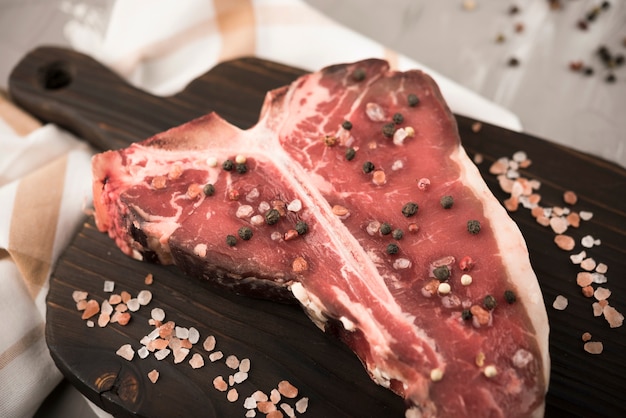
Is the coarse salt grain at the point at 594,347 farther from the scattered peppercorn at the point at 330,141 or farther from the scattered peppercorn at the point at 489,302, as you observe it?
the scattered peppercorn at the point at 330,141

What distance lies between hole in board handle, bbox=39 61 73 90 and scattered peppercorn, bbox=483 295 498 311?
2.24 m

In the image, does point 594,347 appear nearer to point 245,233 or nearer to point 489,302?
point 489,302

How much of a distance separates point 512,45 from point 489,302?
199 cm

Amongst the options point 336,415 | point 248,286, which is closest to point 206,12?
point 248,286

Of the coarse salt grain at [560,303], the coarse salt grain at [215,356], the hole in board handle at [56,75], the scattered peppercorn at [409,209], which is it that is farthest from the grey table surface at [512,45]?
the coarse salt grain at [215,356]

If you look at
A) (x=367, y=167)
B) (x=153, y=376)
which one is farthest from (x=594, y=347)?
(x=153, y=376)

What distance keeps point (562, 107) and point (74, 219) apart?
8.11 ft

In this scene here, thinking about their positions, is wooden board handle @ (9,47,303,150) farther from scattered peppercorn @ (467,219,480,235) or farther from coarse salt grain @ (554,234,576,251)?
coarse salt grain @ (554,234,576,251)

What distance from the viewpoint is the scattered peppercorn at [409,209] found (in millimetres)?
2217

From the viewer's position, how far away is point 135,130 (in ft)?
9.30

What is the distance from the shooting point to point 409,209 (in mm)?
2217

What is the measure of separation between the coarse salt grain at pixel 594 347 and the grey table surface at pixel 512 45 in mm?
A: 1209

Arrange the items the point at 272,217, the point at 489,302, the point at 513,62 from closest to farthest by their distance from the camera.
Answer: the point at 489,302 → the point at 272,217 → the point at 513,62

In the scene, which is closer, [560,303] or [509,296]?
[509,296]
